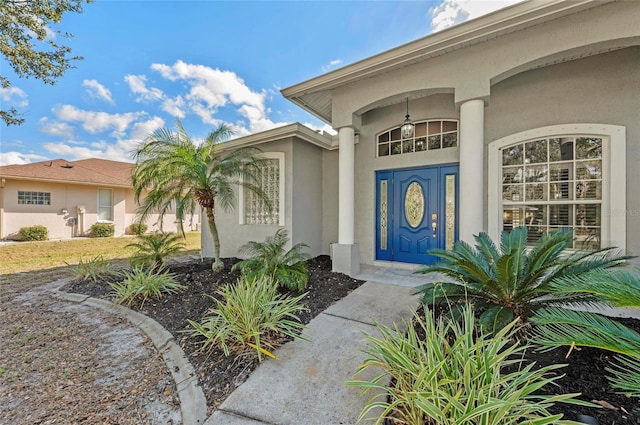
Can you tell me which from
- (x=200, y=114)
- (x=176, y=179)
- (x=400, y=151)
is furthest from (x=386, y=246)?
(x=200, y=114)

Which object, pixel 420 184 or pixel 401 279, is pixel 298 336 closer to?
pixel 401 279

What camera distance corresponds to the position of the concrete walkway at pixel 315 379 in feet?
6.82

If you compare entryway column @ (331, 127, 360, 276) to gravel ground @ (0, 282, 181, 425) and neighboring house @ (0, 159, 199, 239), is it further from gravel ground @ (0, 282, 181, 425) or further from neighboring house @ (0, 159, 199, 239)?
neighboring house @ (0, 159, 199, 239)

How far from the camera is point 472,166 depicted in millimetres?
4363

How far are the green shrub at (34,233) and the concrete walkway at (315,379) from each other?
15.6 metres

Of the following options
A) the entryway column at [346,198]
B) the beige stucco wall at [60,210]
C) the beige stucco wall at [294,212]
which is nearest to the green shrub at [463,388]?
the entryway column at [346,198]

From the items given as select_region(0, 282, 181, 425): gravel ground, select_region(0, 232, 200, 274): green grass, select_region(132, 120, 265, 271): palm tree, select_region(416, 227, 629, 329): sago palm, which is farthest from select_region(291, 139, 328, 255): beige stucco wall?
select_region(0, 232, 200, 274): green grass

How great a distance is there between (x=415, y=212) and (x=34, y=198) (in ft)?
56.5

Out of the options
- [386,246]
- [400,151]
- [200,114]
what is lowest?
[386,246]

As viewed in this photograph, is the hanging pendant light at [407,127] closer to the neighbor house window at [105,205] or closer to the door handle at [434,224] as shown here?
the door handle at [434,224]

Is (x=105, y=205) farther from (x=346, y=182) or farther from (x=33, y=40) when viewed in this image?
(x=346, y=182)

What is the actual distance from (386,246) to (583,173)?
148 inches

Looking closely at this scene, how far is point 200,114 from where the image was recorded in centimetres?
1203

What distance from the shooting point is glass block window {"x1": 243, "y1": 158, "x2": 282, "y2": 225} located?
713 centimetres
